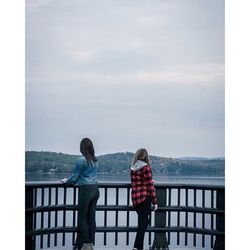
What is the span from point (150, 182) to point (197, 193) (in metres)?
0.71

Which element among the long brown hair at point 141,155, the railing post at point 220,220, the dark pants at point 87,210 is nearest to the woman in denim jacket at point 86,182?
the dark pants at point 87,210

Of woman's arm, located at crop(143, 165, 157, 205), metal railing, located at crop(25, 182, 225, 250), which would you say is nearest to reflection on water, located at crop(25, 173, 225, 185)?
metal railing, located at crop(25, 182, 225, 250)

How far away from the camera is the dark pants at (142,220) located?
20.3 ft

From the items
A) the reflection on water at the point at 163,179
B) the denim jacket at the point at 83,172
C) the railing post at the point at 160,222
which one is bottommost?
the railing post at the point at 160,222

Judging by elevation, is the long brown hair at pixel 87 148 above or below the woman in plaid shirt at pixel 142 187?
above

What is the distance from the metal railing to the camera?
650 cm

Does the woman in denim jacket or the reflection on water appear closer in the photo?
the woman in denim jacket

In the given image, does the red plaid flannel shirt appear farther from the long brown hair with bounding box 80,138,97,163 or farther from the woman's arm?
the long brown hair with bounding box 80,138,97,163

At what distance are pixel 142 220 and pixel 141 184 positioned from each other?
1.14ft

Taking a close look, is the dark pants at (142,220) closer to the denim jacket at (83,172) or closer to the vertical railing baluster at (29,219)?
the denim jacket at (83,172)

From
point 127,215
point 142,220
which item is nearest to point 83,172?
point 142,220

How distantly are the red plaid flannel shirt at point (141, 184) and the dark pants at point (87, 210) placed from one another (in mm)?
337
